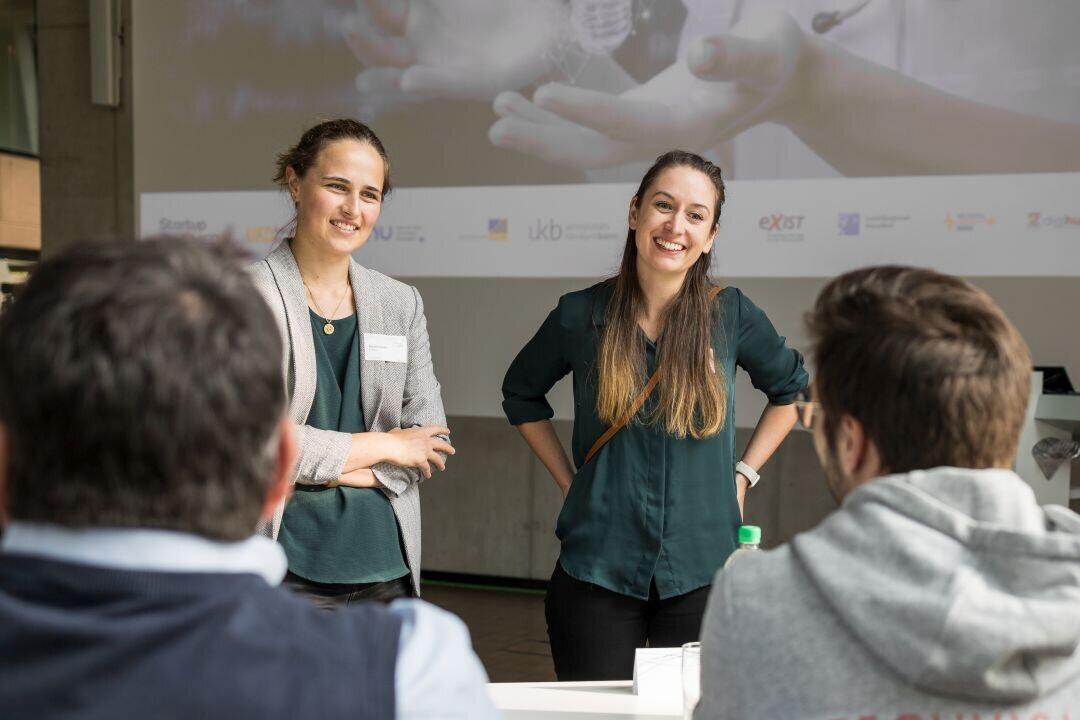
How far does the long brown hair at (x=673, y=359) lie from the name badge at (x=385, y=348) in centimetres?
44

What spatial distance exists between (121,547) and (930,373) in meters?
0.71

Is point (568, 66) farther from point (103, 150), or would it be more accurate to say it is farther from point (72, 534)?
point (72, 534)

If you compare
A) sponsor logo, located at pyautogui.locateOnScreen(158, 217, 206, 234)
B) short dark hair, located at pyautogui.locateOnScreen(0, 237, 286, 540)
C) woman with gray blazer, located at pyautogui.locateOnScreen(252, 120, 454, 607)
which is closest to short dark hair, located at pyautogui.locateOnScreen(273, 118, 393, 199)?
woman with gray blazer, located at pyautogui.locateOnScreen(252, 120, 454, 607)

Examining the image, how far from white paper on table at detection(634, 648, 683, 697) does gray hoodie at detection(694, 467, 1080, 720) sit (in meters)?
0.66

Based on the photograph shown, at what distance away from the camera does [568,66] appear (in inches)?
167

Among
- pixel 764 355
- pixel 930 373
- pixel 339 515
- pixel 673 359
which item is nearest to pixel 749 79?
pixel 764 355

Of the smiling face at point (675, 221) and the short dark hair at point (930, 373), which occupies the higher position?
the smiling face at point (675, 221)

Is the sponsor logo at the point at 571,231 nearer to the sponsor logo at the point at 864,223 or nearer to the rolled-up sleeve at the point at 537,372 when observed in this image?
the sponsor logo at the point at 864,223

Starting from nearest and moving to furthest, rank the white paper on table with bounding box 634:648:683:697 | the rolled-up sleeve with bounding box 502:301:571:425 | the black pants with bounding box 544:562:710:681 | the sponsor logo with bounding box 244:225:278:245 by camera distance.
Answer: the white paper on table with bounding box 634:648:683:697 < the black pants with bounding box 544:562:710:681 < the rolled-up sleeve with bounding box 502:301:571:425 < the sponsor logo with bounding box 244:225:278:245

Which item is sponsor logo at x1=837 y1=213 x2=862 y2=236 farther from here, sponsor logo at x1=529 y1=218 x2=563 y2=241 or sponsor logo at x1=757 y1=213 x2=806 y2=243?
sponsor logo at x1=529 y1=218 x2=563 y2=241

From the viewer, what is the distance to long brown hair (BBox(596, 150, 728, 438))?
2.15 meters

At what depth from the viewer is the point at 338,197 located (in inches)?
86.9

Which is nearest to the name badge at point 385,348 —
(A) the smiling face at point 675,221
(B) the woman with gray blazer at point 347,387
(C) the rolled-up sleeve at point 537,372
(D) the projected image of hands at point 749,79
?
(B) the woman with gray blazer at point 347,387

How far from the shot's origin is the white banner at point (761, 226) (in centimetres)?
369
